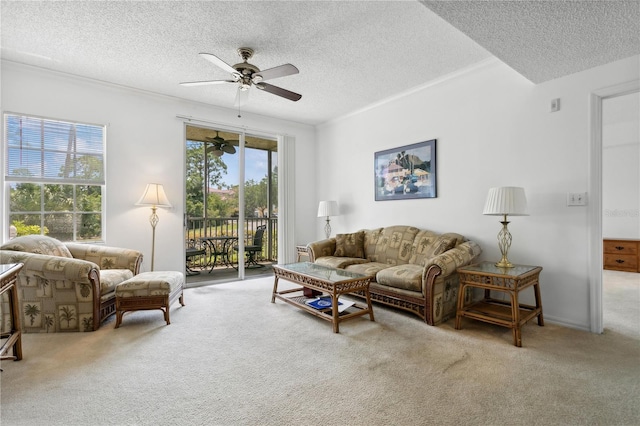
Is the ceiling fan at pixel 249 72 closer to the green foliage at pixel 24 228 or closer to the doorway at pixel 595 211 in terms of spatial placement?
the green foliage at pixel 24 228

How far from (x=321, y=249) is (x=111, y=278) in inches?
102

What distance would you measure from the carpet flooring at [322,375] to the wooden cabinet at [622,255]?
3.49 metres

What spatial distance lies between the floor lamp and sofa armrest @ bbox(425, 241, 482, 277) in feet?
11.4

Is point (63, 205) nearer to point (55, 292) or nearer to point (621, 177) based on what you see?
point (55, 292)

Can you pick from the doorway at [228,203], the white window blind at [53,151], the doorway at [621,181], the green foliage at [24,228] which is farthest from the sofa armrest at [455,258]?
the green foliage at [24,228]

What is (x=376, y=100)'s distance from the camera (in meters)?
4.70

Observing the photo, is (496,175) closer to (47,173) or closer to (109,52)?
(109,52)

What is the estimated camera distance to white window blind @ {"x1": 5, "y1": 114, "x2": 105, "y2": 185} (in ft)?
11.8

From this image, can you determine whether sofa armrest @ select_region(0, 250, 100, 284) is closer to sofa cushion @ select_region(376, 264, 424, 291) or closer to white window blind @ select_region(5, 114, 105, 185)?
white window blind @ select_region(5, 114, 105, 185)

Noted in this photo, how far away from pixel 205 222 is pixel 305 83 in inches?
122

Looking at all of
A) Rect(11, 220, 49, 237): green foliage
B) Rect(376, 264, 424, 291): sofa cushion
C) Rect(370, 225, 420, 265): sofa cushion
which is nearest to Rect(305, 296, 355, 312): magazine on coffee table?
Rect(376, 264, 424, 291): sofa cushion

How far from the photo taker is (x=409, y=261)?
393 centimetres

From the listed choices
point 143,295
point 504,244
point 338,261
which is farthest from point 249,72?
point 504,244

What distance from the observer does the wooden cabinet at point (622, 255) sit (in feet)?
17.7
